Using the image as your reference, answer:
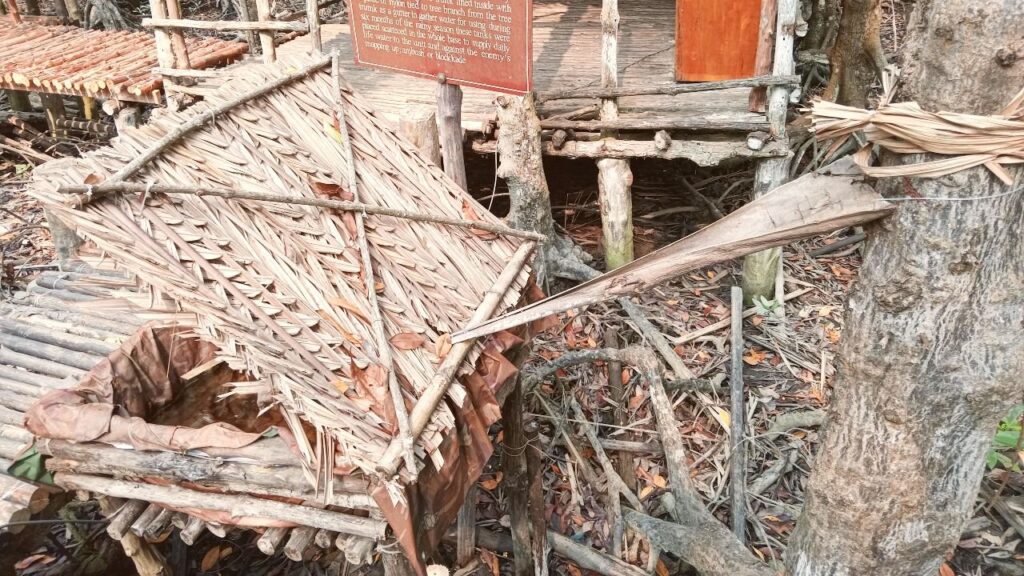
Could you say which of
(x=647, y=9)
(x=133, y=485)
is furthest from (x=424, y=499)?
(x=647, y=9)

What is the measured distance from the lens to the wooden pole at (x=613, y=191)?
18.7 feet

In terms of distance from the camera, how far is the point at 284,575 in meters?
4.55

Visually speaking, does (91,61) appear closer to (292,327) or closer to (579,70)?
(579,70)

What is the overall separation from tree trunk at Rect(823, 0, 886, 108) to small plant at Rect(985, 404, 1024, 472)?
440cm

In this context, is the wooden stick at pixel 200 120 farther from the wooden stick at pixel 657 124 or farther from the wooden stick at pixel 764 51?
the wooden stick at pixel 764 51

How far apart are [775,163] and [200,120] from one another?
4.36 metres

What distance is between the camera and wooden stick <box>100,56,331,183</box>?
2650 mm

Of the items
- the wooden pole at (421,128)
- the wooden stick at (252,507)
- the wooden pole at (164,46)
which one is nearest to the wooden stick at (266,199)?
the wooden stick at (252,507)

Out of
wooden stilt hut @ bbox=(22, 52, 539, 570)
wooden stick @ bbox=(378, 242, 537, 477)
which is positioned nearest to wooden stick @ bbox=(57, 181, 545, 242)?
wooden stilt hut @ bbox=(22, 52, 539, 570)

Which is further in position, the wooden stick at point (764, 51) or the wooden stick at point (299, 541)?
the wooden stick at point (764, 51)

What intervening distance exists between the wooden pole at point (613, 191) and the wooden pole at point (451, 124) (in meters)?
1.83

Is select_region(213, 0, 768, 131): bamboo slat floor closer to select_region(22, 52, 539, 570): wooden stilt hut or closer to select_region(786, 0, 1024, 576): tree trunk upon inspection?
select_region(22, 52, 539, 570): wooden stilt hut

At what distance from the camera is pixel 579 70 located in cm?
707

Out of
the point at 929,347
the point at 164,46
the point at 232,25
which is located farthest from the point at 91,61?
the point at 929,347
